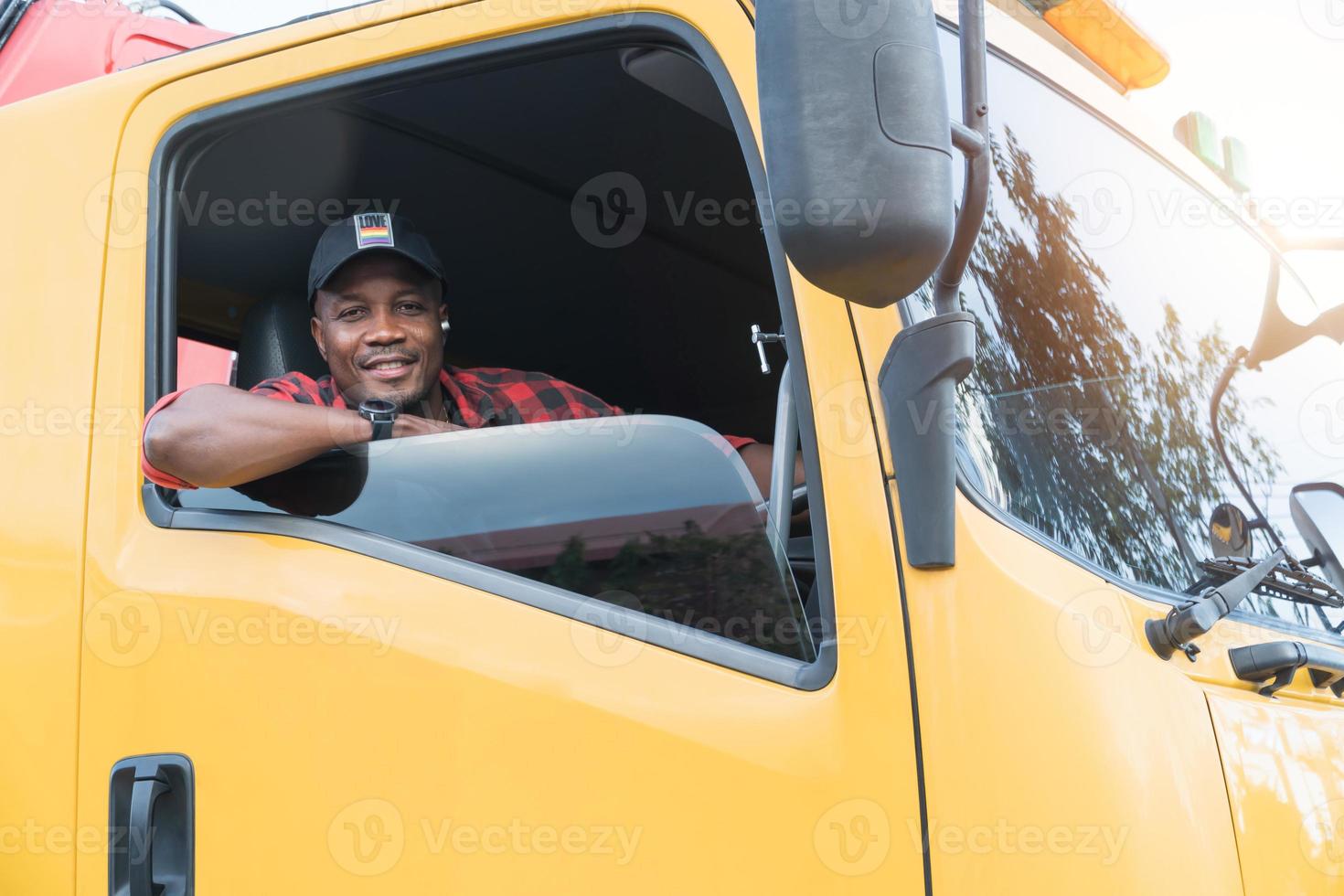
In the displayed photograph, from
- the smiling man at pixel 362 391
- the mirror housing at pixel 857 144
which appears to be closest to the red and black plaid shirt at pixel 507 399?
the smiling man at pixel 362 391

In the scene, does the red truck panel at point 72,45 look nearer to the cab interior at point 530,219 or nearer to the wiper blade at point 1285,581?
the cab interior at point 530,219

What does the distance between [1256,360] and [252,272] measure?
6.65 ft

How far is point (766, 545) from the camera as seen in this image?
1.41m

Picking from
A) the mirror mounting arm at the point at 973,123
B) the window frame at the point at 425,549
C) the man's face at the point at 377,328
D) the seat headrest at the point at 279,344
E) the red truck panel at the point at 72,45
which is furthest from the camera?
the red truck panel at the point at 72,45

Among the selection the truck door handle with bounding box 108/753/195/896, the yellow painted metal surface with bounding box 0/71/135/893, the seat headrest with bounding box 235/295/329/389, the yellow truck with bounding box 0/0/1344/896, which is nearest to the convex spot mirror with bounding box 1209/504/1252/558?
the yellow truck with bounding box 0/0/1344/896

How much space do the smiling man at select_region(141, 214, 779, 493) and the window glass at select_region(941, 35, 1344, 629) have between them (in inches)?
14.8

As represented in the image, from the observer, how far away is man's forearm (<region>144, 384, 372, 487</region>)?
64.1 inches

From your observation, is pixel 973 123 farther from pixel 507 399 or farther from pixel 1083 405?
pixel 507 399

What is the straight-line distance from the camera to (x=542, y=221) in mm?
2805

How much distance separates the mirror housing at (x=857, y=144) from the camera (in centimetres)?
106

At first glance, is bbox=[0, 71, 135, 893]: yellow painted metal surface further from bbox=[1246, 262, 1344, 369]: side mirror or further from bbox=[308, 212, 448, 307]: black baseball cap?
bbox=[1246, 262, 1344, 369]: side mirror

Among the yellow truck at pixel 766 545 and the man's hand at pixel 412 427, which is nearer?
the yellow truck at pixel 766 545

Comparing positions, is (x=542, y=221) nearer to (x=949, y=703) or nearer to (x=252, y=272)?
(x=252, y=272)

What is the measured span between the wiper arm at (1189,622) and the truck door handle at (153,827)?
119 cm
